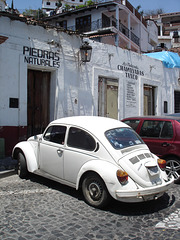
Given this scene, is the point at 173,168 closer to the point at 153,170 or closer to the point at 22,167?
the point at 153,170

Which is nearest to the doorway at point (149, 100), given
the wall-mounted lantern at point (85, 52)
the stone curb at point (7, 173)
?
the wall-mounted lantern at point (85, 52)

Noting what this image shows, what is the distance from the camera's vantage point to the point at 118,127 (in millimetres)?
5012

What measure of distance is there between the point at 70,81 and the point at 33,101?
5.79ft

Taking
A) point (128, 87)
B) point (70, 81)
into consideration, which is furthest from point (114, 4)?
point (70, 81)

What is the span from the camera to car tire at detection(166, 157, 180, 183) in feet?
18.8

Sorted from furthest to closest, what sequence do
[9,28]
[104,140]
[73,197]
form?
[9,28] → [73,197] → [104,140]

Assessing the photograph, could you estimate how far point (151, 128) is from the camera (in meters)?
6.52

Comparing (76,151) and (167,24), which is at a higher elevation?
(167,24)

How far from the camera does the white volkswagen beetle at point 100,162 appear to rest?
13.2 ft

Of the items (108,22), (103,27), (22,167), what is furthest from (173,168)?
(108,22)

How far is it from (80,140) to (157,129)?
2489 millimetres

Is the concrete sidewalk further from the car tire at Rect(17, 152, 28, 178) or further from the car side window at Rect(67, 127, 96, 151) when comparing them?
the car side window at Rect(67, 127, 96, 151)

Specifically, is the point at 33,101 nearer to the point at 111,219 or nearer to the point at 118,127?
the point at 118,127

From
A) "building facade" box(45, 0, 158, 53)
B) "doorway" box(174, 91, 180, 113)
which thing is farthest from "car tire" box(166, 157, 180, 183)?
"building facade" box(45, 0, 158, 53)
